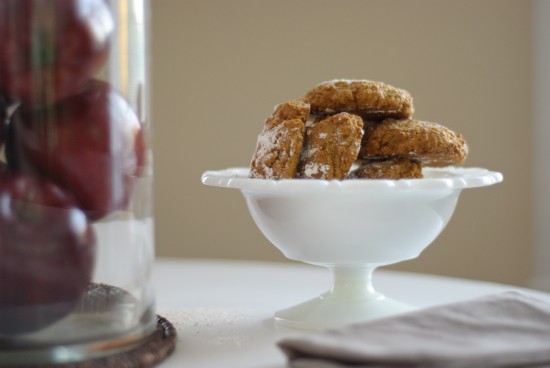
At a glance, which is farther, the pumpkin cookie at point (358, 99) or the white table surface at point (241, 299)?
the pumpkin cookie at point (358, 99)

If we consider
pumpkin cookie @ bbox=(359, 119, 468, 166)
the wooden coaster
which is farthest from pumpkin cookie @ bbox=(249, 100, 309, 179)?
the wooden coaster

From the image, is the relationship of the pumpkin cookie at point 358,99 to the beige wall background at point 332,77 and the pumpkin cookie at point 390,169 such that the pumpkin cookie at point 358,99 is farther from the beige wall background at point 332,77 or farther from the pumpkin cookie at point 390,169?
the beige wall background at point 332,77

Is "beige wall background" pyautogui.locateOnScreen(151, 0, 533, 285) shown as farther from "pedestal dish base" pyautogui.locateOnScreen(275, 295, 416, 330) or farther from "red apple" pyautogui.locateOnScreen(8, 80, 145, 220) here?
"red apple" pyautogui.locateOnScreen(8, 80, 145, 220)

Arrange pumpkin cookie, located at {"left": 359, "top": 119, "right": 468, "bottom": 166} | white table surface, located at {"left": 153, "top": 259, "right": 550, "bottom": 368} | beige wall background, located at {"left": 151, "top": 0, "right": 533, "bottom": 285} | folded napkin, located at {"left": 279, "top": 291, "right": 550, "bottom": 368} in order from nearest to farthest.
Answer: folded napkin, located at {"left": 279, "top": 291, "right": 550, "bottom": 368}, white table surface, located at {"left": 153, "top": 259, "right": 550, "bottom": 368}, pumpkin cookie, located at {"left": 359, "top": 119, "right": 468, "bottom": 166}, beige wall background, located at {"left": 151, "top": 0, "right": 533, "bottom": 285}

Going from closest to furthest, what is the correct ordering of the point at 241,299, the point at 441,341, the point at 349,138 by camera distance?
1. the point at 441,341
2. the point at 349,138
3. the point at 241,299

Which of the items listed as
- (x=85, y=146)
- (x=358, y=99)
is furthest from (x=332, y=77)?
(x=85, y=146)

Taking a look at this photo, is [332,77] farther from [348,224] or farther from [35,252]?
[35,252]

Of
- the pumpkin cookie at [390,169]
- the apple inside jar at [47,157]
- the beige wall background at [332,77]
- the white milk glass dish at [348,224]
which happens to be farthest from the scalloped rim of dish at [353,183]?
the beige wall background at [332,77]
